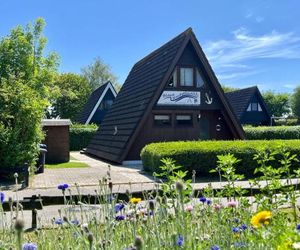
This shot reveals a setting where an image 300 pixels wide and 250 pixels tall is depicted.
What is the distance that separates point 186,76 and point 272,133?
1208 cm

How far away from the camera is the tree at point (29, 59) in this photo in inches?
1080

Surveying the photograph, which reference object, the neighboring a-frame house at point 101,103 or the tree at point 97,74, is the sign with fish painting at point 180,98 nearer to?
the neighboring a-frame house at point 101,103

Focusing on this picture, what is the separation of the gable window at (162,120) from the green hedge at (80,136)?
39.2 feet

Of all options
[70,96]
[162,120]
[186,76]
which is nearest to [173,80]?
[186,76]

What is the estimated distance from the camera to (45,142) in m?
21.8

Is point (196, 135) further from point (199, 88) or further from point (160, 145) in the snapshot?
point (160, 145)

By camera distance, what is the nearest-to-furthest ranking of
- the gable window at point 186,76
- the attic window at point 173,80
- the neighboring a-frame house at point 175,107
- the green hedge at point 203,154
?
the green hedge at point 203,154 → the neighboring a-frame house at point 175,107 → the attic window at point 173,80 → the gable window at point 186,76

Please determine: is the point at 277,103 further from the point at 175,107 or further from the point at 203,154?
the point at 203,154

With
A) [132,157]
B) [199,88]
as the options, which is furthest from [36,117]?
[199,88]

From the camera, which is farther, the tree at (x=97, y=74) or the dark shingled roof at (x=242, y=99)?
the tree at (x=97, y=74)

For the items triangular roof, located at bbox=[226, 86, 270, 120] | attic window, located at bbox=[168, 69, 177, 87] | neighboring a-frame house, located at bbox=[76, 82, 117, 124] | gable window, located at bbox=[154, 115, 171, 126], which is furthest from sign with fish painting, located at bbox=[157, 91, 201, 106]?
triangular roof, located at bbox=[226, 86, 270, 120]

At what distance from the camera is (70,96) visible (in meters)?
53.3

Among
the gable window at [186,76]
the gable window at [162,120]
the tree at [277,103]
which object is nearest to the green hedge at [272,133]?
the gable window at [186,76]

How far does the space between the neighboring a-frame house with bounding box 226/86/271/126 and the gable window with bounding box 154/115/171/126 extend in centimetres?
2120
